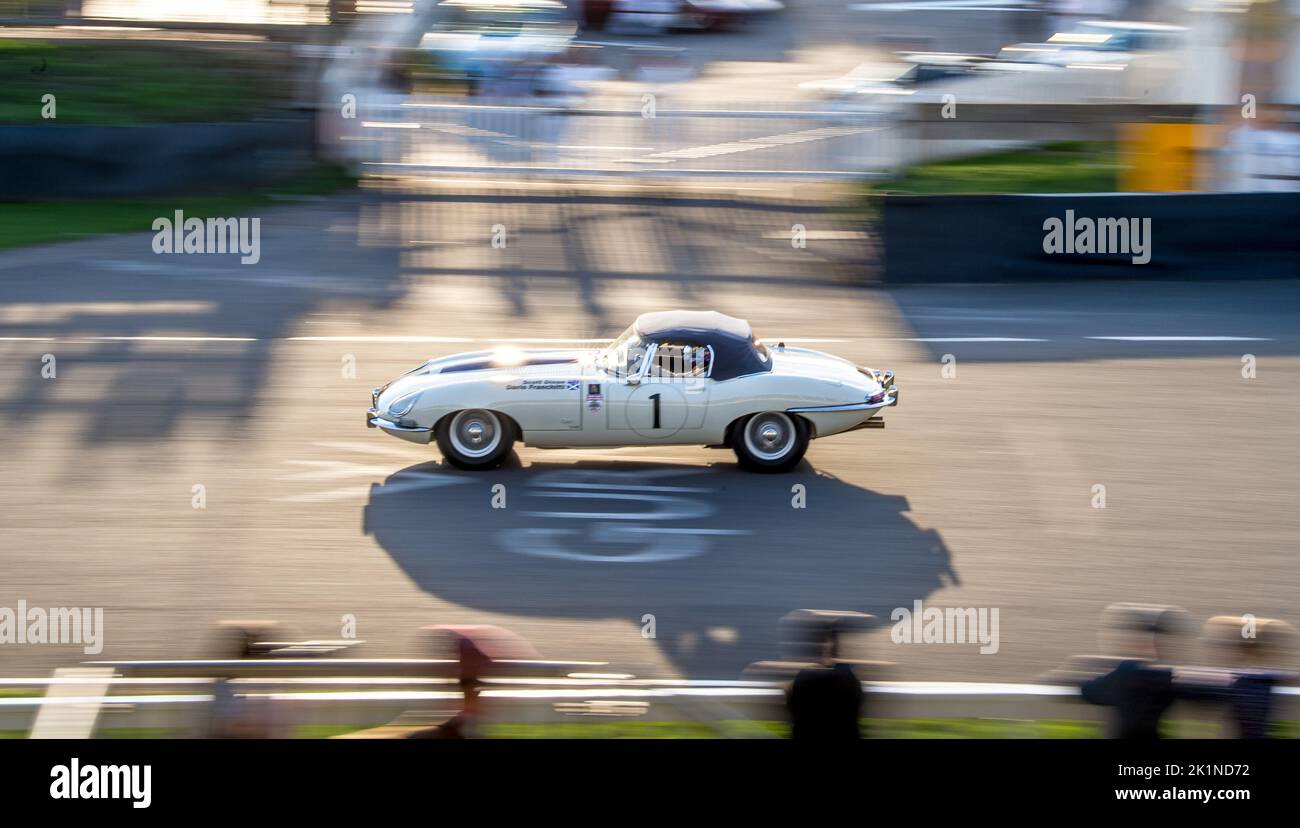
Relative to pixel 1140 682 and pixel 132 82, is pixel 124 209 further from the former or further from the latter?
pixel 1140 682

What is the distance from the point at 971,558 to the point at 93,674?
16.0 feet

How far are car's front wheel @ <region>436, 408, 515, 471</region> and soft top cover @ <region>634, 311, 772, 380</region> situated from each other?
1162mm

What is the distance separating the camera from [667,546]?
8258 mm

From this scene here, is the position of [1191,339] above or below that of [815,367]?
above

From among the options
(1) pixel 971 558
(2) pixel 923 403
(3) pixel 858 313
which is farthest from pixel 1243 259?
(1) pixel 971 558

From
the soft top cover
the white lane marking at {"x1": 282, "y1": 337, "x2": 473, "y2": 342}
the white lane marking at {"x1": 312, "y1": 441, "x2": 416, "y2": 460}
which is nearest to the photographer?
the soft top cover

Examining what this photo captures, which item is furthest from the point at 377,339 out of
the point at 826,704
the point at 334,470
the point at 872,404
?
the point at 826,704

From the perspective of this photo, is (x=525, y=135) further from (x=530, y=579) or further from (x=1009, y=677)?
(x=1009, y=677)

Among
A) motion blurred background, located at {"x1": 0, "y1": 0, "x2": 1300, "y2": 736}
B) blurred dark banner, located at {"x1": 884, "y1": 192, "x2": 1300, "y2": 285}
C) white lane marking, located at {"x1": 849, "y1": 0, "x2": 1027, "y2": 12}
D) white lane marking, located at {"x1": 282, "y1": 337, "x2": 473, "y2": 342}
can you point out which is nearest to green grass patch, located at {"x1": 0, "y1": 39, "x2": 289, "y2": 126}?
motion blurred background, located at {"x1": 0, "y1": 0, "x2": 1300, "y2": 736}

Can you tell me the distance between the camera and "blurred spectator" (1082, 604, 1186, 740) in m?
4.73

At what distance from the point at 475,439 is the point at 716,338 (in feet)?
5.83

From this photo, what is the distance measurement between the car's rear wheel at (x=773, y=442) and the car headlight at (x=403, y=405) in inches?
86.0

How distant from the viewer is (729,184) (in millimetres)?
16797
